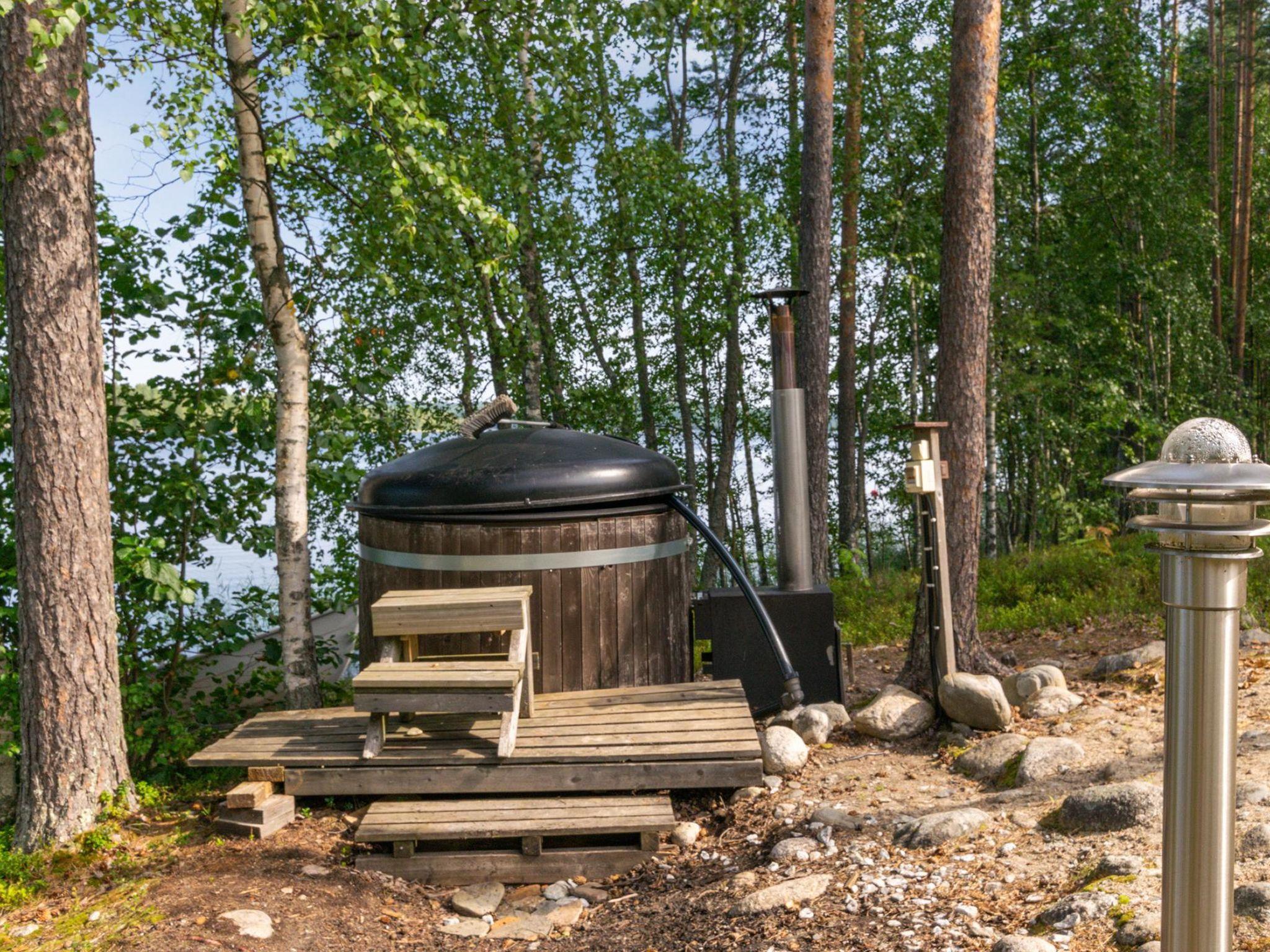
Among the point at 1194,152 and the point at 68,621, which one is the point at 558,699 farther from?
the point at 1194,152

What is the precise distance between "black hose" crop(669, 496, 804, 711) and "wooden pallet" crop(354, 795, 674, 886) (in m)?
1.27

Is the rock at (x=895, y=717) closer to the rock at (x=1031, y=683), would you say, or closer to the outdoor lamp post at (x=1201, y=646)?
the rock at (x=1031, y=683)

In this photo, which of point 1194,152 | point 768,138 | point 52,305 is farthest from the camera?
point 1194,152

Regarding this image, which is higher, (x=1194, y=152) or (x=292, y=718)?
(x=1194, y=152)

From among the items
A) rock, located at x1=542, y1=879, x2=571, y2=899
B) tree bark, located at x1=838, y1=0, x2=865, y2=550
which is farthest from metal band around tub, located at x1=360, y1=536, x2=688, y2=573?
tree bark, located at x1=838, y1=0, x2=865, y2=550

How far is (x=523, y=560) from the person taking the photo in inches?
215

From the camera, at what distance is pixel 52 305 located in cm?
457

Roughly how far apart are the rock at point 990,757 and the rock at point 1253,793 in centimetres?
118

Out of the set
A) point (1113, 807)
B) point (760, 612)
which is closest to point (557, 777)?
point (760, 612)

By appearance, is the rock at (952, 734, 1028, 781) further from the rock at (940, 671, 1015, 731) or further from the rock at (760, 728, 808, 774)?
the rock at (760, 728, 808, 774)

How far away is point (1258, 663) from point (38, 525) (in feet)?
21.2

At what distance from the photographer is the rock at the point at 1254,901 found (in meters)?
2.77

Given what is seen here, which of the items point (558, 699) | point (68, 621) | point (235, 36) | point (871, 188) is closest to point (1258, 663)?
point (558, 699)

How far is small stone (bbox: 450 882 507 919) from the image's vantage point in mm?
4148
